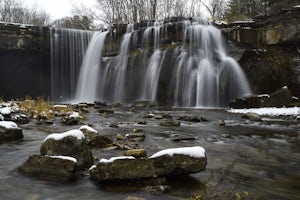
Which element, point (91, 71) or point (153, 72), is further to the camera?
point (91, 71)

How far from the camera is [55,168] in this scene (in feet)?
15.5

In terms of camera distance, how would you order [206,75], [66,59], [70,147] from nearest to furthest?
[70,147] < [206,75] < [66,59]

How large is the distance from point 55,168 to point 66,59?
24884 mm

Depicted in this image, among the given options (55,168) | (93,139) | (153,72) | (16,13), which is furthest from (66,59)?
(16,13)

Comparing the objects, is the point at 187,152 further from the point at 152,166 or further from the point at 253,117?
the point at 253,117

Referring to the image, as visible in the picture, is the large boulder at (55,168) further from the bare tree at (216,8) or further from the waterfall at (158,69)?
the bare tree at (216,8)

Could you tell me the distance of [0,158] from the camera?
604cm

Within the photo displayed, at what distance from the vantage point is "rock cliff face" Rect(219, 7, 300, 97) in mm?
20750

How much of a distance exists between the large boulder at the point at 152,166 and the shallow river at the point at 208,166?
0.13 meters

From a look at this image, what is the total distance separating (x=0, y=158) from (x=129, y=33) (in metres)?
21.6

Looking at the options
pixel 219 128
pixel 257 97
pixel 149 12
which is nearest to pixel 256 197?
pixel 219 128

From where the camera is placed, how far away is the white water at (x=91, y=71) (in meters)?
26.7

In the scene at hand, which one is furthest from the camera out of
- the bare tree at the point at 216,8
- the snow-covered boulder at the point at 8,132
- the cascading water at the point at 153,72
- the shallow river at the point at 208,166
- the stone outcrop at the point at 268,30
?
the bare tree at the point at 216,8

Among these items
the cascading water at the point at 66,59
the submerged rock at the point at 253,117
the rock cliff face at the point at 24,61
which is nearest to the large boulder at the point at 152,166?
the submerged rock at the point at 253,117
